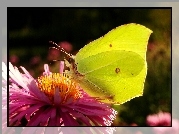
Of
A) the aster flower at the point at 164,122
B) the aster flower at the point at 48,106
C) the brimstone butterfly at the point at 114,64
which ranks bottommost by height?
the aster flower at the point at 164,122

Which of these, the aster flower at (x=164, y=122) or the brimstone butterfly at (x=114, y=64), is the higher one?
the brimstone butterfly at (x=114, y=64)

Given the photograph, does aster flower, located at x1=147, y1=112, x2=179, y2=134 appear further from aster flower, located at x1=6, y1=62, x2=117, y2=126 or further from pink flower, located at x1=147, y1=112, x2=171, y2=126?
aster flower, located at x1=6, y1=62, x2=117, y2=126

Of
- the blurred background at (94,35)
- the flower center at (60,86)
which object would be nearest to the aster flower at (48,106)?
the flower center at (60,86)

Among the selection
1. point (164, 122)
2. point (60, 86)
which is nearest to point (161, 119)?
point (164, 122)

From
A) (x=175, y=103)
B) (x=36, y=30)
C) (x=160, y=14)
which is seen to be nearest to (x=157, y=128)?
(x=175, y=103)

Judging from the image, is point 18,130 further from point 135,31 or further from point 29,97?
point 135,31

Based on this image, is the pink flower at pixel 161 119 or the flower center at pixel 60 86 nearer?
the flower center at pixel 60 86

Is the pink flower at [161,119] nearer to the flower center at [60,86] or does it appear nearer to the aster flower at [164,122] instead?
the aster flower at [164,122]
